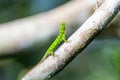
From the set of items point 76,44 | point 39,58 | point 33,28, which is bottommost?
point 39,58

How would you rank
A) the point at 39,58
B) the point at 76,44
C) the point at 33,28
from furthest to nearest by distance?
the point at 39,58 < the point at 33,28 < the point at 76,44

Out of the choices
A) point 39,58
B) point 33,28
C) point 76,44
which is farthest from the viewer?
point 39,58

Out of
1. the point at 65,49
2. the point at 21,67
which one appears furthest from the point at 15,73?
the point at 65,49

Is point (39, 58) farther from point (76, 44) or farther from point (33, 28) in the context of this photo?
point (76, 44)

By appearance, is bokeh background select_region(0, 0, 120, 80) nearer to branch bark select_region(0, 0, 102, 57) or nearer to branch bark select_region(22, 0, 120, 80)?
branch bark select_region(0, 0, 102, 57)

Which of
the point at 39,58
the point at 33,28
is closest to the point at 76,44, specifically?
the point at 33,28

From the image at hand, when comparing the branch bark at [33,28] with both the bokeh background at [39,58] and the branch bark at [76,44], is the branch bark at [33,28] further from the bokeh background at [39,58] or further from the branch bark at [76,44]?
the bokeh background at [39,58]

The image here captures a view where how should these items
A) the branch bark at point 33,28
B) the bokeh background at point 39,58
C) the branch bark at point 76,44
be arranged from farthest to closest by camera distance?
the bokeh background at point 39,58 < the branch bark at point 33,28 < the branch bark at point 76,44

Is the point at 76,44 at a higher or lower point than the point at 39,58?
higher

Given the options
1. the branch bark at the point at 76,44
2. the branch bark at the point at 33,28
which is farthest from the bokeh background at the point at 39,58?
the branch bark at the point at 76,44
